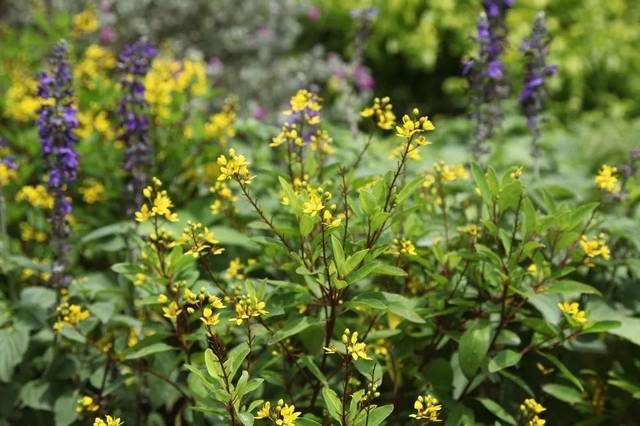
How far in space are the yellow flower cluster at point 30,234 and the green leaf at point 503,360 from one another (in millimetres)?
2408

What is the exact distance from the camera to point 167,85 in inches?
152

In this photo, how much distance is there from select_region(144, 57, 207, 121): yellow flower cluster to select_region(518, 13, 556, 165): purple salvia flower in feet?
5.66

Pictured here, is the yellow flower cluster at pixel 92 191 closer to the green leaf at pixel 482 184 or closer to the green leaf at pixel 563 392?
the green leaf at pixel 482 184

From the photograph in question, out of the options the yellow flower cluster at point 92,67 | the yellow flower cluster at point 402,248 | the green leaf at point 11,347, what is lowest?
the green leaf at point 11,347

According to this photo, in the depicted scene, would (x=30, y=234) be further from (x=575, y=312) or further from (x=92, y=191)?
(x=575, y=312)

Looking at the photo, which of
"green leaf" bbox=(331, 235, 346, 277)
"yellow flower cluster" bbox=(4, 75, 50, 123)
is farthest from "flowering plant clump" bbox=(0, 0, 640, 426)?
"yellow flower cluster" bbox=(4, 75, 50, 123)

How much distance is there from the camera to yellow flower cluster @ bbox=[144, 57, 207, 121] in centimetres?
383

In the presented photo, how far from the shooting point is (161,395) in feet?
8.98

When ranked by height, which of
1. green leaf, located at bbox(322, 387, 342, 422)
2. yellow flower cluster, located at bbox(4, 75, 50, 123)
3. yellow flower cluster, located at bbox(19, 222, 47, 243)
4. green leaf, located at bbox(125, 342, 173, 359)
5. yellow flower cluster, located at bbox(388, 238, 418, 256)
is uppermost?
yellow flower cluster, located at bbox(4, 75, 50, 123)

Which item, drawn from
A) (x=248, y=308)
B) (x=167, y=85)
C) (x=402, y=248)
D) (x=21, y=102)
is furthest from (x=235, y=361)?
(x=21, y=102)

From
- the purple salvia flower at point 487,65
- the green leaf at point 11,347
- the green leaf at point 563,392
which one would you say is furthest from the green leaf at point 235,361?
the purple salvia flower at point 487,65

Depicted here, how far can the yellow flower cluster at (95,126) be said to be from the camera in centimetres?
399

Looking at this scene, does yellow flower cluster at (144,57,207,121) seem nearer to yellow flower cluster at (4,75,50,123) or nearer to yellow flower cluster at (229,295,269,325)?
→ yellow flower cluster at (4,75,50,123)

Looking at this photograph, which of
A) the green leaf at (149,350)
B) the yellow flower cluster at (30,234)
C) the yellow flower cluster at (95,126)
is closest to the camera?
the green leaf at (149,350)
